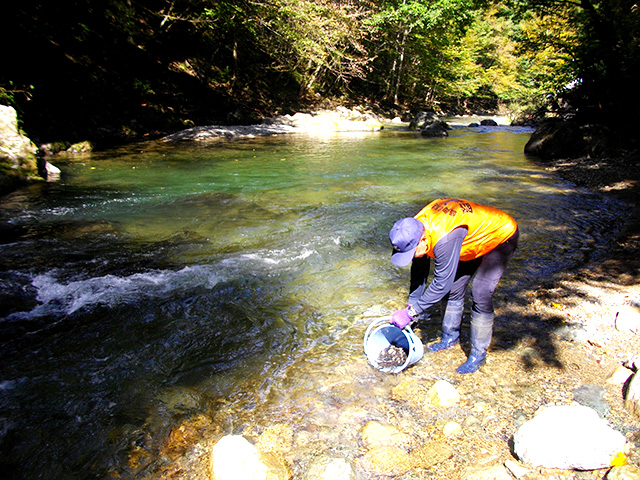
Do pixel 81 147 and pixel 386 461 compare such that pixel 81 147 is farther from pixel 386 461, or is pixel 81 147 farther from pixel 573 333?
pixel 573 333

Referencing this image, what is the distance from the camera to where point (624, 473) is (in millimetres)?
2168

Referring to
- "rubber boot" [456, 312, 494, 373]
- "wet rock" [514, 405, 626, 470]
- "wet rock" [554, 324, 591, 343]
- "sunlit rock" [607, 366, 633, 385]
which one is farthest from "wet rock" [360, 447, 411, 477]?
"wet rock" [554, 324, 591, 343]

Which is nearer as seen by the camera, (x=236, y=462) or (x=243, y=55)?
(x=236, y=462)

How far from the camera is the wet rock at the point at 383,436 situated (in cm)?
264

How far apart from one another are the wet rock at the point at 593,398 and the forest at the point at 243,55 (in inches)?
414

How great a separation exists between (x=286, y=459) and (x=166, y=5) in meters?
24.9

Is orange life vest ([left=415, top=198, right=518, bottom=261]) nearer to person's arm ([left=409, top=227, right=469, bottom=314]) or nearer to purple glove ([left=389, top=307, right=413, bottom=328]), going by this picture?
person's arm ([left=409, top=227, right=469, bottom=314])

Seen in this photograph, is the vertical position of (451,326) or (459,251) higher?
(459,251)

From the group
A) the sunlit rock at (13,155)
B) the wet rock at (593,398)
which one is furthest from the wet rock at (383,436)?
the sunlit rock at (13,155)

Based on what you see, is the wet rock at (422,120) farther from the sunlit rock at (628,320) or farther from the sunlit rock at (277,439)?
the sunlit rock at (277,439)

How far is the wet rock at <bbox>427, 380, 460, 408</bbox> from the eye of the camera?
2.96 m

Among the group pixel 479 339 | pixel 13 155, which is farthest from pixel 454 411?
pixel 13 155

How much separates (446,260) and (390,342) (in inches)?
43.6

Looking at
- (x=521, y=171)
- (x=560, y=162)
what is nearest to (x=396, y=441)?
(x=521, y=171)
